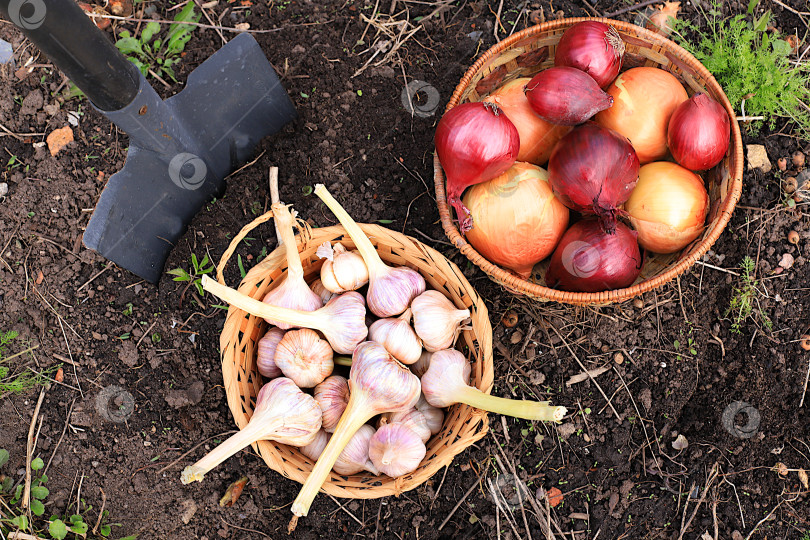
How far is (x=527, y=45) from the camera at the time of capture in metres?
1.81

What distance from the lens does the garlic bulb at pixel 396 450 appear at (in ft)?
4.81

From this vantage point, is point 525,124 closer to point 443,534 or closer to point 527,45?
point 527,45

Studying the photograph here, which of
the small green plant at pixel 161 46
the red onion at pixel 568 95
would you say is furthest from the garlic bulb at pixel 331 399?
the small green plant at pixel 161 46

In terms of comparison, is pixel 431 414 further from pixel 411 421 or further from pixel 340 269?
pixel 340 269

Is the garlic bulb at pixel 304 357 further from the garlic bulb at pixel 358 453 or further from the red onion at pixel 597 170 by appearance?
the red onion at pixel 597 170

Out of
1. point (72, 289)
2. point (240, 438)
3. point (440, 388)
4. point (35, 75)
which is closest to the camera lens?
point (240, 438)

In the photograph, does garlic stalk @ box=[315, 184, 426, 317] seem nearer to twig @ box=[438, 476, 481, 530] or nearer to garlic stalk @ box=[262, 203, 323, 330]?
garlic stalk @ box=[262, 203, 323, 330]

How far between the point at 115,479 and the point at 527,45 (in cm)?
185

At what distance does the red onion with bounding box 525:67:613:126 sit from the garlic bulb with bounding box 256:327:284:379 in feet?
3.13

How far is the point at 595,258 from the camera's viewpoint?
156cm

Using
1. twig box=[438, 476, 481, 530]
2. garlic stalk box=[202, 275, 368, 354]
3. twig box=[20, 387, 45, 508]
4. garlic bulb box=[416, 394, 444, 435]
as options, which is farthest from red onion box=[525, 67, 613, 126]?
twig box=[20, 387, 45, 508]

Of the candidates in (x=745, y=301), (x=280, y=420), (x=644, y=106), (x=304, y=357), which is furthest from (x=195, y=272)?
(x=745, y=301)

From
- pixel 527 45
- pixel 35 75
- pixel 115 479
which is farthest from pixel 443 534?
pixel 35 75

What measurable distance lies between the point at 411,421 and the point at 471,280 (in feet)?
1.88
